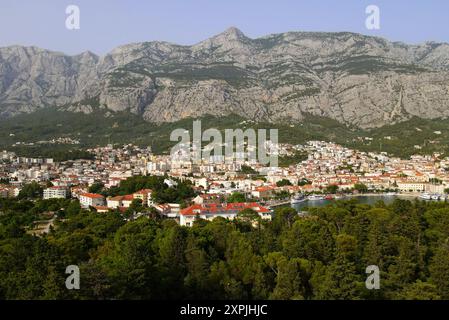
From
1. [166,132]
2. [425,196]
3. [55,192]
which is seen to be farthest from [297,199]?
[166,132]

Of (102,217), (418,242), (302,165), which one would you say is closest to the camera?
(418,242)

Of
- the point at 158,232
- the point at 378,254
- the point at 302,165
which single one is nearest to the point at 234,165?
the point at 302,165

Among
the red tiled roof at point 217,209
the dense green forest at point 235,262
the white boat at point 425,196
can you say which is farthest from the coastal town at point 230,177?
the dense green forest at point 235,262

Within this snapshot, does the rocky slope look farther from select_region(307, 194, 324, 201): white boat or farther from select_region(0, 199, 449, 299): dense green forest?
select_region(0, 199, 449, 299): dense green forest

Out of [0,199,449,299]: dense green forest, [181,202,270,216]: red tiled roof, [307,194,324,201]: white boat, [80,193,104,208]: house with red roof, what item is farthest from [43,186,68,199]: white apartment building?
[0,199,449,299]: dense green forest

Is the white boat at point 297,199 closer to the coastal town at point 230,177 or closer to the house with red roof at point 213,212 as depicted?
the coastal town at point 230,177
